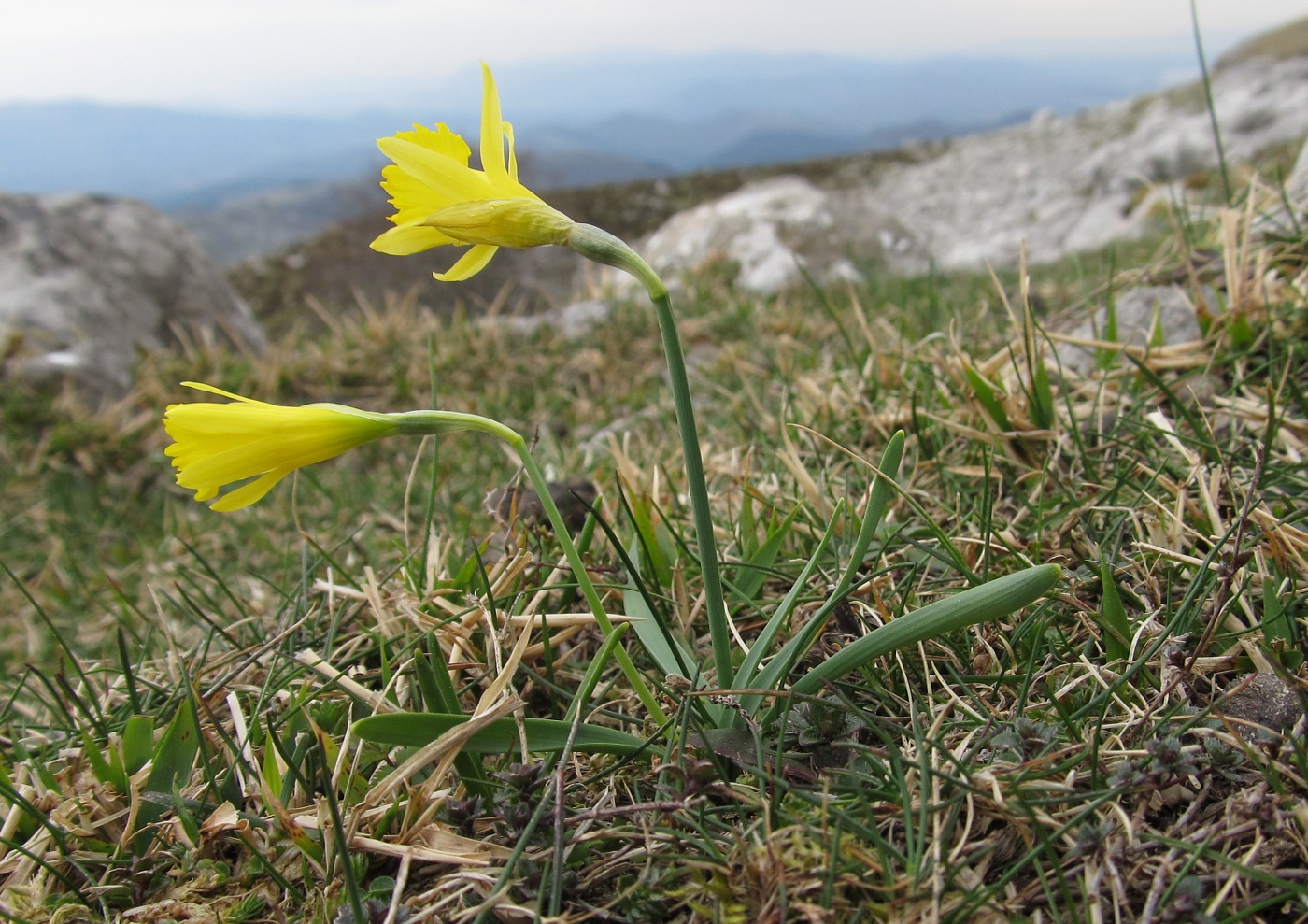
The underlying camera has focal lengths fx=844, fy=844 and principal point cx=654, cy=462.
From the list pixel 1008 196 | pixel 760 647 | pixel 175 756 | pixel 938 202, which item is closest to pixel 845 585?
pixel 760 647

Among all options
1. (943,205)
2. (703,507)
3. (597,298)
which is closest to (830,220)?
A: (597,298)

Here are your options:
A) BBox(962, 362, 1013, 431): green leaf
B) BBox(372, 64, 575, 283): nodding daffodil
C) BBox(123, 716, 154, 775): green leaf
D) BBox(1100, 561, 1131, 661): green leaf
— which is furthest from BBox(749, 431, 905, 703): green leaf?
BBox(123, 716, 154, 775): green leaf

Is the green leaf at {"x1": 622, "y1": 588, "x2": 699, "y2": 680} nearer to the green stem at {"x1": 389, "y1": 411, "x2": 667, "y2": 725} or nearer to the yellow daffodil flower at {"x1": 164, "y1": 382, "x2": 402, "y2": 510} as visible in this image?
the green stem at {"x1": 389, "y1": 411, "x2": 667, "y2": 725}

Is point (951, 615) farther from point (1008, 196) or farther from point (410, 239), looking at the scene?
point (1008, 196)

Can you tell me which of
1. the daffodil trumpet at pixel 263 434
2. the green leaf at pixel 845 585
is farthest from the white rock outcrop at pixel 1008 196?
the daffodil trumpet at pixel 263 434

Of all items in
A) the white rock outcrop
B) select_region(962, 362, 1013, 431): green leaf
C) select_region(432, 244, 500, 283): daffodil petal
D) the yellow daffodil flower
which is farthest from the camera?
the white rock outcrop

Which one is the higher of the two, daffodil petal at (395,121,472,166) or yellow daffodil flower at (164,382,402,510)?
daffodil petal at (395,121,472,166)

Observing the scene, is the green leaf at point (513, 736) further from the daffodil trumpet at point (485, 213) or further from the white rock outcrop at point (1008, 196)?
the white rock outcrop at point (1008, 196)
